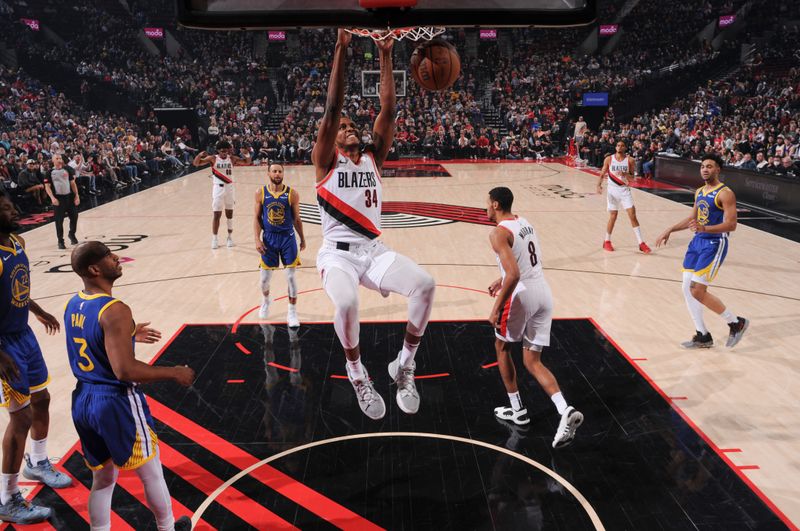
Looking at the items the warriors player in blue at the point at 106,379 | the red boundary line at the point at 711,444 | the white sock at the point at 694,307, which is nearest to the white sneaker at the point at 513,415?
the red boundary line at the point at 711,444

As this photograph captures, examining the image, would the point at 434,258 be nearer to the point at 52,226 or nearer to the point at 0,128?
the point at 52,226

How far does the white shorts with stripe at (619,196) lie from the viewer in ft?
35.4

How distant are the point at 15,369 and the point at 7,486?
2.60ft

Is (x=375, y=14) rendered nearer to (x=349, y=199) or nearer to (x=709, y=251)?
(x=349, y=199)

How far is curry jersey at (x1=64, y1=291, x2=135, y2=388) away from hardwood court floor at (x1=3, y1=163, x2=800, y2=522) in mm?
1946

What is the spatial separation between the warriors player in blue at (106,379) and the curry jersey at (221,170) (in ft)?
26.2

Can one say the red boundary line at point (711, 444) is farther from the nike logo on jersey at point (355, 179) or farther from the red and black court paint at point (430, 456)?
the nike logo on jersey at point (355, 179)

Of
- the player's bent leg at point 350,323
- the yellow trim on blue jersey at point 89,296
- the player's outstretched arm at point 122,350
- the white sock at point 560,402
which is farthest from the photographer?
the white sock at point 560,402

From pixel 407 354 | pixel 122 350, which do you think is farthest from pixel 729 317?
pixel 122 350

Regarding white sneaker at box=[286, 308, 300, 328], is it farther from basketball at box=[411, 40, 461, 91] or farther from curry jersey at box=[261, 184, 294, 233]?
basketball at box=[411, 40, 461, 91]

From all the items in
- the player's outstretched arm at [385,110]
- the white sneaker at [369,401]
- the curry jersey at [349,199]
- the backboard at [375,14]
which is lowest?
the white sneaker at [369,401]

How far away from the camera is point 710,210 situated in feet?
21.5

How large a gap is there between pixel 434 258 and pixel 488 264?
3.03 feet

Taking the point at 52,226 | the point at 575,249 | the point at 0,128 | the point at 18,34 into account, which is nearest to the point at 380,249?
the point at 575,249
